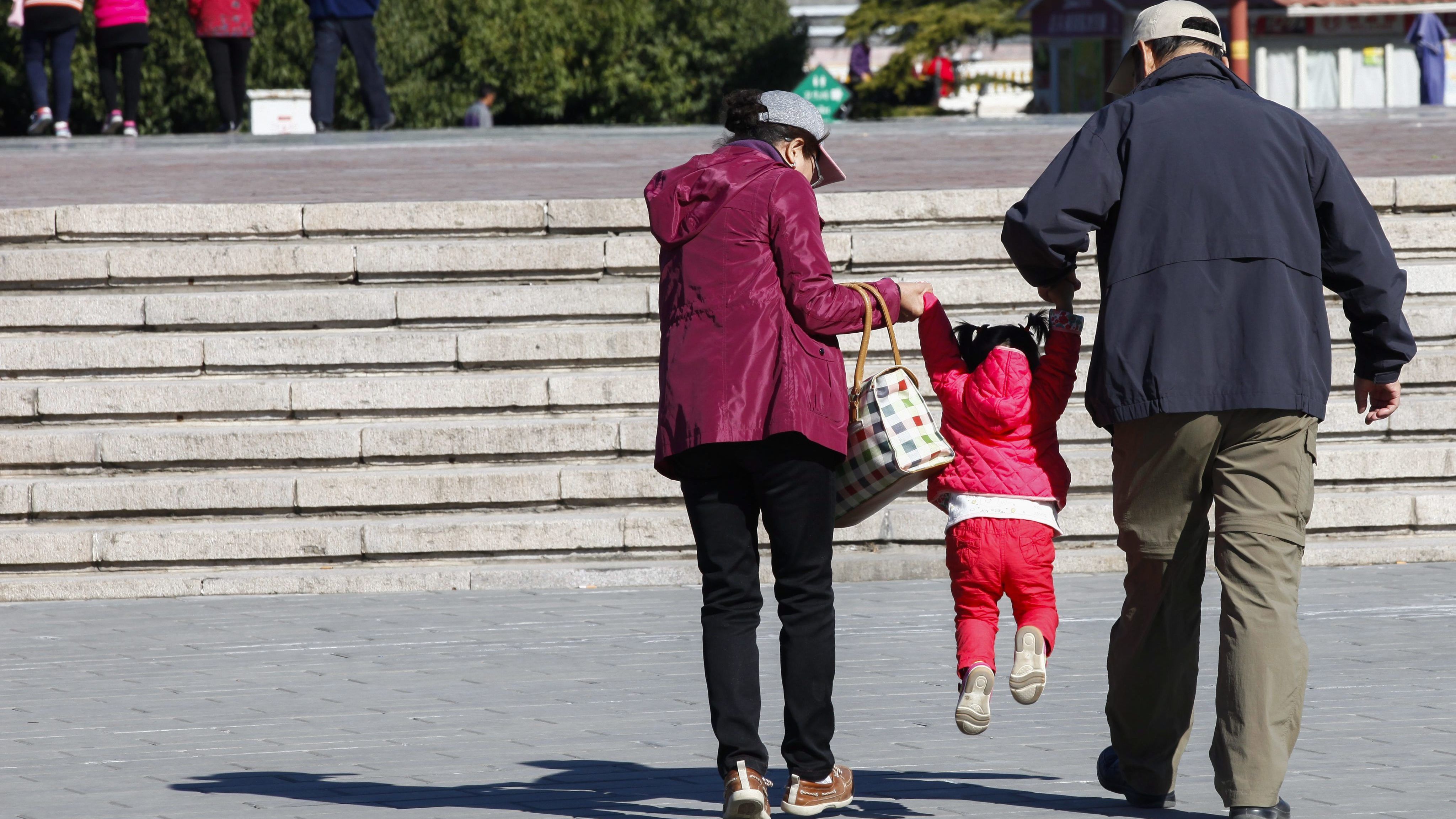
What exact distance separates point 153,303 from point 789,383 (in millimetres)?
5004

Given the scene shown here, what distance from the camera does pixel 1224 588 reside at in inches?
153

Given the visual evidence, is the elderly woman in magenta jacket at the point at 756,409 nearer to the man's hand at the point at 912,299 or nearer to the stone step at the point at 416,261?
the man's hand at the point at 912,299

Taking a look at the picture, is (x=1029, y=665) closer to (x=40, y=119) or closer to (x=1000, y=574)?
(x=1000, y=574)

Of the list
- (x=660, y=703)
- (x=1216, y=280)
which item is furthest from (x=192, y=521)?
(x=1216, y=280)

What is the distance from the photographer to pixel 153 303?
809 cm

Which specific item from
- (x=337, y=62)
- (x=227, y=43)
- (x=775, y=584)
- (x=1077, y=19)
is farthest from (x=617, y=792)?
(x=1077, y=19)

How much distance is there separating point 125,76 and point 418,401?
9.60 meters

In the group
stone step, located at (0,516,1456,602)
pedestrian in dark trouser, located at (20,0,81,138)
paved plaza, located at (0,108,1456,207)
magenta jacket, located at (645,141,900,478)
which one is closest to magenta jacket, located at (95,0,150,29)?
pedestrian in dark trouser, located at (20,0,81,138)

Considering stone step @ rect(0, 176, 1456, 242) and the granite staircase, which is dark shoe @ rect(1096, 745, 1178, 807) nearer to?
the granite staircase

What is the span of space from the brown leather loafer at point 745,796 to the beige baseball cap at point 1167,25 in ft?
5.71

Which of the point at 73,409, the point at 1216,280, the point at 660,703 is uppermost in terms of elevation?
the point at 1216,280

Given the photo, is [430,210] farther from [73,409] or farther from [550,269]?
[73,409]

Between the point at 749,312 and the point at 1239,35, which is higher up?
the point at 1239,35

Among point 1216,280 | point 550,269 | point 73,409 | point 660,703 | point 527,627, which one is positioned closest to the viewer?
point 1216,280
